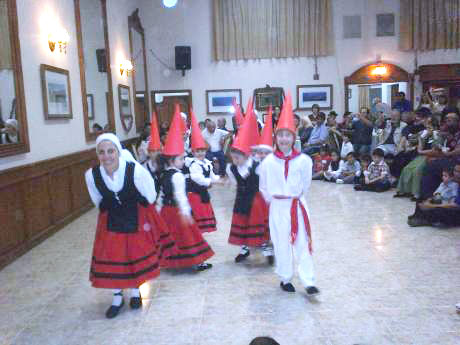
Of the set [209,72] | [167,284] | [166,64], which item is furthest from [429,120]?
[166,64]

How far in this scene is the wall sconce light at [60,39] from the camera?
18.0 ft

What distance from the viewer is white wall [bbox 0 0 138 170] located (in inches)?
189

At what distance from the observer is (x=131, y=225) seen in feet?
9.82

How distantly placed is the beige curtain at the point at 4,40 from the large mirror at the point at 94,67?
219cm

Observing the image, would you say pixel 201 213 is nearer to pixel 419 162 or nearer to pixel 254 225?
pixel 254 225

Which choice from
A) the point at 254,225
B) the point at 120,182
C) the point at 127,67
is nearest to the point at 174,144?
the point at 120,182

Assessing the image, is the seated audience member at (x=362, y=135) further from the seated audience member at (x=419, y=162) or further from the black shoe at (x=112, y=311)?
the black shoe at (x=112, y=311)

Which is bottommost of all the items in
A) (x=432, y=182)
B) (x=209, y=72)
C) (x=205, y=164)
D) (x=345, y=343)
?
(x=345, y=343)

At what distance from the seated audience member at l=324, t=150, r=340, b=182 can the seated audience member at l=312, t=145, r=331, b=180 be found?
13 centimetres

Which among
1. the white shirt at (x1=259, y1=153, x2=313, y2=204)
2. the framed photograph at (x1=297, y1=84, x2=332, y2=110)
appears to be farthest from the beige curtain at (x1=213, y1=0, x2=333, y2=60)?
the white shirt at (x1=259, y1=153, x2=313, y2=204)

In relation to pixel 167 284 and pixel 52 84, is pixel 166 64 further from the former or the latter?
pixel 167 284

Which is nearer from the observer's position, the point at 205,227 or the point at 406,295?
the point at 406,295

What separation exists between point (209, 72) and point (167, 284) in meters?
8.64

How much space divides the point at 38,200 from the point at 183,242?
6.97 ft
